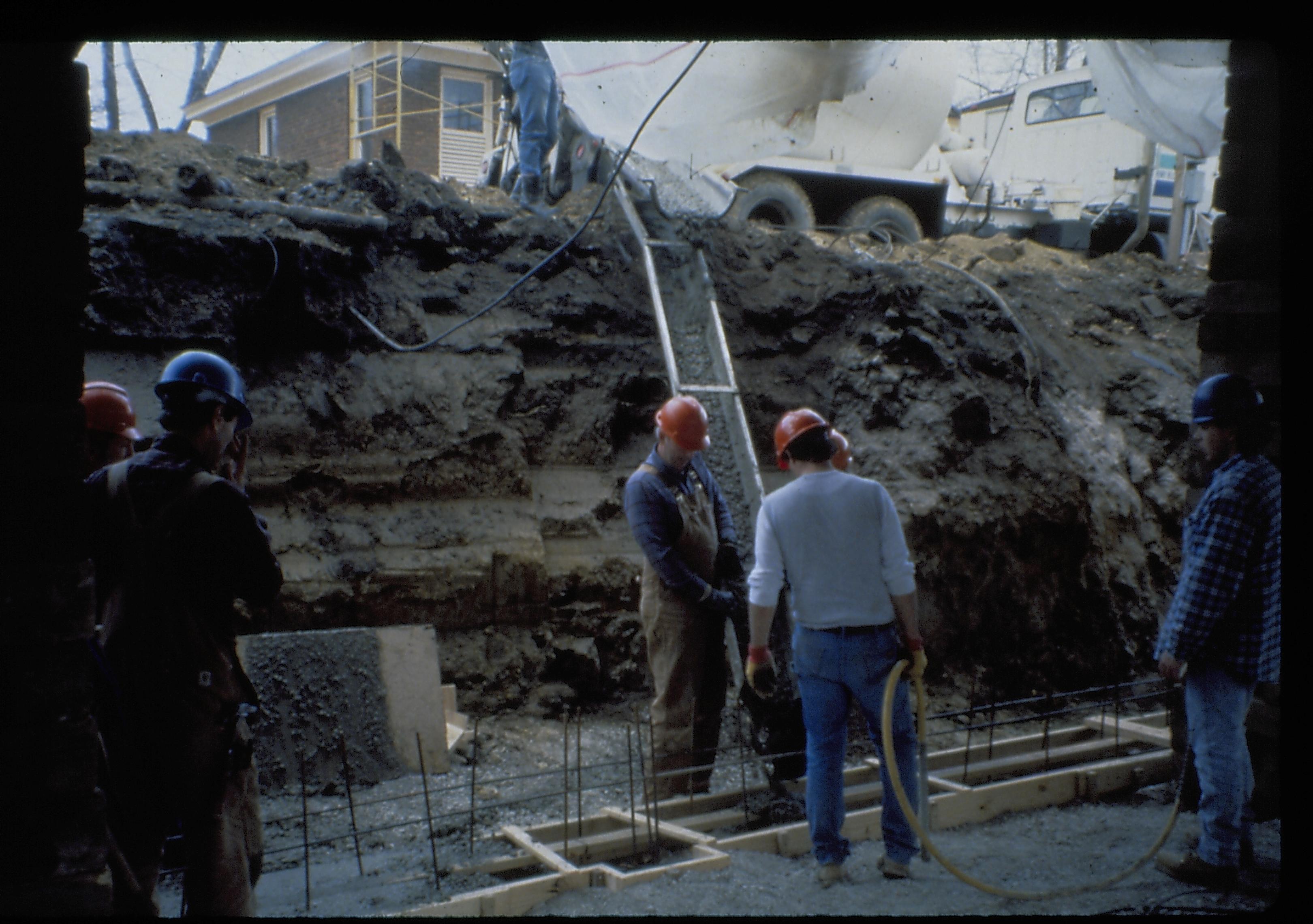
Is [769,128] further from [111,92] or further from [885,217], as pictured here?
[111,92]

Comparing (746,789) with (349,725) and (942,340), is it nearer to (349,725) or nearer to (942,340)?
(349,725)

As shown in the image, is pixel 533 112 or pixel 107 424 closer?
pixel 107 424

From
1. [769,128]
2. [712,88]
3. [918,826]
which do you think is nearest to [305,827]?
[918,826]

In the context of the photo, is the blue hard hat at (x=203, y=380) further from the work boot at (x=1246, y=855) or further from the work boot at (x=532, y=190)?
the work boot at (x=532, y=190)

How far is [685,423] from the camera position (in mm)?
5117

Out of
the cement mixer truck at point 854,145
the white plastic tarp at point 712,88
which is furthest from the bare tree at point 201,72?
the white plastic tarp at point 712,88

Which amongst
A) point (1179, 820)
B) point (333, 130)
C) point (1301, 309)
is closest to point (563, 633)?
point (1179, 820)

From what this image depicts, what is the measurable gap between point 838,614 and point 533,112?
6.93 m

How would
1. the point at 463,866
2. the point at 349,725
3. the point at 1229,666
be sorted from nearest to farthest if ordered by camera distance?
the point at 1229,666, the point at 463,866, the point at 349,725

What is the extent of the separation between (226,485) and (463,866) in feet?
7.04

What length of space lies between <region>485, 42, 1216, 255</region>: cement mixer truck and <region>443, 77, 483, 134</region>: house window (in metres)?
10.1

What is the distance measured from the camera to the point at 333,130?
22.0 metres

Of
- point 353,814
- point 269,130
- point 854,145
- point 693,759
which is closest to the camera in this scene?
point 353,814

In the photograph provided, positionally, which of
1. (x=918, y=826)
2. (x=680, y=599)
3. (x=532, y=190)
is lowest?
(x=918, y=826)
